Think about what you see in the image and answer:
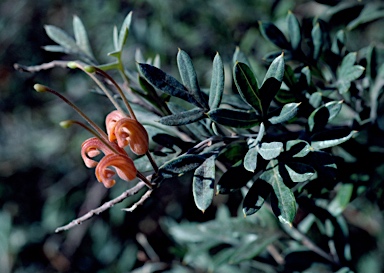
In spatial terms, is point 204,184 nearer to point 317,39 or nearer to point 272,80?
point 272,80

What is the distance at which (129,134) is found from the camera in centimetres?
58

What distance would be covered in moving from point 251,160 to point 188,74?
138 millimetres

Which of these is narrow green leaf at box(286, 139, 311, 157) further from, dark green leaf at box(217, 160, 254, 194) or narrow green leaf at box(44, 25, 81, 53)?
narrow green leaf at box(44, 25, 81, 53)

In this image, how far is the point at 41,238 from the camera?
70.9 inches

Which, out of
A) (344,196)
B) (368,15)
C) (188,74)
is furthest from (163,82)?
(368,15)

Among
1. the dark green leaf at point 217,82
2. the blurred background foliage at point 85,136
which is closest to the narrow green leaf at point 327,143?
the dark green leaf at point 217,82

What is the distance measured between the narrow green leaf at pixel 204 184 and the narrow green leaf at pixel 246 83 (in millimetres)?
93

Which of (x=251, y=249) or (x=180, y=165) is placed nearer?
(x=180, y=165)

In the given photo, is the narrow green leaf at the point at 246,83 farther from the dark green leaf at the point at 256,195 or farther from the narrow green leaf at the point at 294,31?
the narrow green leaf at the point at 294,31

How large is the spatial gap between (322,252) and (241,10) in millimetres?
945

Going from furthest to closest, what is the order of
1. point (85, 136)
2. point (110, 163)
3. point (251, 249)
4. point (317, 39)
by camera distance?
point (85, 136) → point (251, 249) → point (317, 39) → point (110, 163)

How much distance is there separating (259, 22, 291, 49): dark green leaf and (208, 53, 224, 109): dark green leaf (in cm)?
22

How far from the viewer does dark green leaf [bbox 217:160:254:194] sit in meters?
0.64

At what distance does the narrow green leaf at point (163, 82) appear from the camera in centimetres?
60
